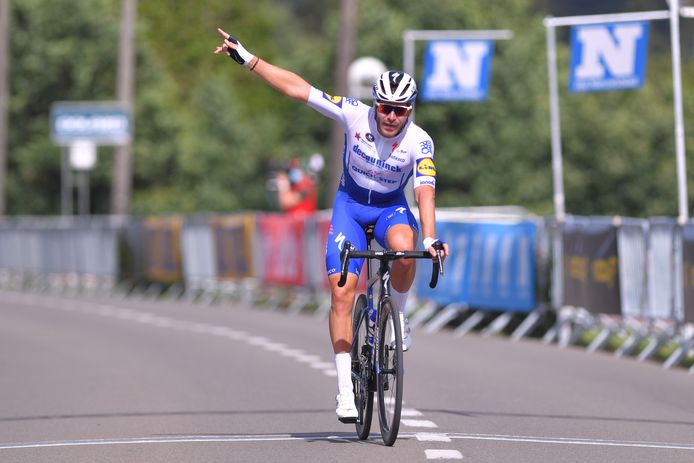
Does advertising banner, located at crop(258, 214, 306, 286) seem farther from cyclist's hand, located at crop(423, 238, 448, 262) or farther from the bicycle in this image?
cyclist's hand, located at crop(423, 238, 448, 262)

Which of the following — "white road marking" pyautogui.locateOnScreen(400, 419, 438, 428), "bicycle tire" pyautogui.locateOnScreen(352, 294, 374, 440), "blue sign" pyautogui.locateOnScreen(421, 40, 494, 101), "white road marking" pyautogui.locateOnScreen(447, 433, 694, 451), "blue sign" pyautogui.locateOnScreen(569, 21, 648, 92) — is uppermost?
"blue sign" pyautogui.locateOnScreen(421, 40, 494, 101)

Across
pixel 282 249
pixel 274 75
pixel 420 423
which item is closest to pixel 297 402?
pixel 420 423

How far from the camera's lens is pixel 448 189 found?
207ft

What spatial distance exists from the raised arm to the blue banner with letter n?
405 inches

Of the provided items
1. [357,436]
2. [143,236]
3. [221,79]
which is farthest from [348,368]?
[221,79]

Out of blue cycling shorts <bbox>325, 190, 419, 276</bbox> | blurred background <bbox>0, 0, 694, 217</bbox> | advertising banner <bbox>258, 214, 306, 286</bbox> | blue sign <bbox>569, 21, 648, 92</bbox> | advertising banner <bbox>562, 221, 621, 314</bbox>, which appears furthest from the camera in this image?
blurred background <bbox>0, 0, 694, 217</bbox>

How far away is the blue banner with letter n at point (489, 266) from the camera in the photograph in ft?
67.2

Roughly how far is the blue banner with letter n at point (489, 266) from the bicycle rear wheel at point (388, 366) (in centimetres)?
1046

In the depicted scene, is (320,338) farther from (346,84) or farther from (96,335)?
(346,84)

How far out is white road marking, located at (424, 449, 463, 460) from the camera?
9.38 m

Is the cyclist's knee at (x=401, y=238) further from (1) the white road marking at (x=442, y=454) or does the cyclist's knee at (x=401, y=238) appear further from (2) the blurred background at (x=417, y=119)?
(2) the blurred background at (x=417, y=119)

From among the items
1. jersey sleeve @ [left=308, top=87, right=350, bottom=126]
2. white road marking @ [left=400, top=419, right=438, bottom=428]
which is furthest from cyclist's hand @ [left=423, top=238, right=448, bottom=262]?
white road marking @ [left=400, top=419, right=438, bottom=428]

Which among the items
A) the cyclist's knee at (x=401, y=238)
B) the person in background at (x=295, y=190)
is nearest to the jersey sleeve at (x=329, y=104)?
the cyclist's knee at (x=401, y=238)

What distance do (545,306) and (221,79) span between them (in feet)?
211
